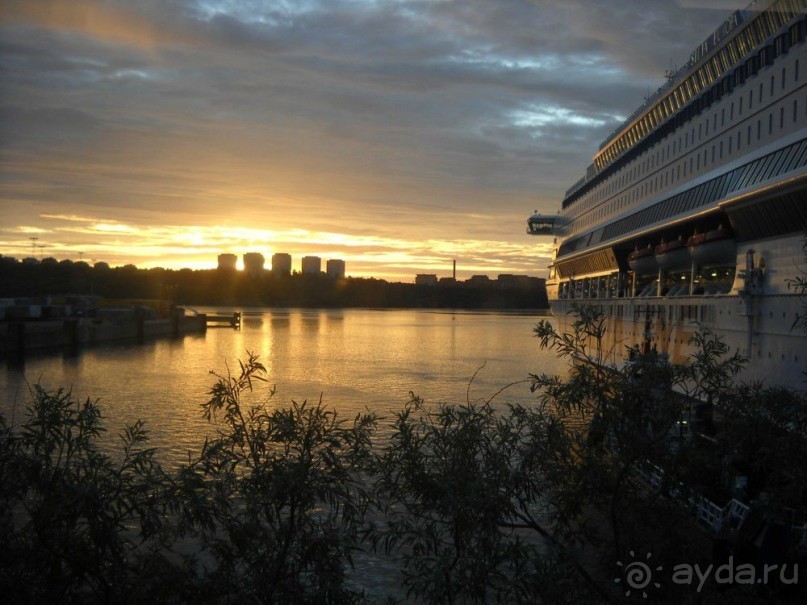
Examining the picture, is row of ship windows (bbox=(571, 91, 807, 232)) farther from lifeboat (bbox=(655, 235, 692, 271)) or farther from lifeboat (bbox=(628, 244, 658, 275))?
lifeboat (bbox=(628, 244, 658, 275))

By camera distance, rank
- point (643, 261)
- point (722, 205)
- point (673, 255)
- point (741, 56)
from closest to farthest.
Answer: point (722, 205), point (741, 56), point (673, 255), point (643, 261)

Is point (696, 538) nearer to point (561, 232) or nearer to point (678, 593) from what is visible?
point (678, 593)

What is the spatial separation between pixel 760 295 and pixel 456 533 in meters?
19.4

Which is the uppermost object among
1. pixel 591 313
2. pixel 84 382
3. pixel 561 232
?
pixel 561 232

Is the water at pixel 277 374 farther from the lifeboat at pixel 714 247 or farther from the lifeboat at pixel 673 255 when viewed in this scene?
the lifeboat at pixel 714 247

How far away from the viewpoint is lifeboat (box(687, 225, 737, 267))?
88.7 feet

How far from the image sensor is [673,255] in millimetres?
33000

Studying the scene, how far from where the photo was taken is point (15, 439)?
7887 mm

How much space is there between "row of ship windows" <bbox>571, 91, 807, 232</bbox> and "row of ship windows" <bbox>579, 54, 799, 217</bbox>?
488mm

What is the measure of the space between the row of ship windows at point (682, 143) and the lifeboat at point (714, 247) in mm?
4553

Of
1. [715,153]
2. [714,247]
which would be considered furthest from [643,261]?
[714,247]

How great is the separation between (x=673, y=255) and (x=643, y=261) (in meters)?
4.75

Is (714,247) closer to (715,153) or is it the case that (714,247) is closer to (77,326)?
(715,153)

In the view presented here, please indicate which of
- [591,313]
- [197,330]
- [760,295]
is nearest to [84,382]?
[760,295]
